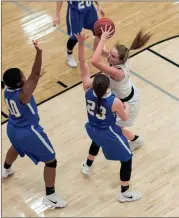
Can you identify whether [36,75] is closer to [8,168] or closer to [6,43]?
[8,168]

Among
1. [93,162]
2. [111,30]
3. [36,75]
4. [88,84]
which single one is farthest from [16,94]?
[93,162]

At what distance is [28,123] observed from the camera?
443 cm

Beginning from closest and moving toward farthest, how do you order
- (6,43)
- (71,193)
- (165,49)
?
(71,193)
(165,49)
(6,43)

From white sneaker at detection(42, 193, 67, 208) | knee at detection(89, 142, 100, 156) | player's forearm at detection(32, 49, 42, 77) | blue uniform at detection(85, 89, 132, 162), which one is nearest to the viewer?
player's forearm at detection(32, 49, 42, 77)

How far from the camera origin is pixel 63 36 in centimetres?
717

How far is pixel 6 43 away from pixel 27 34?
12.8 inches

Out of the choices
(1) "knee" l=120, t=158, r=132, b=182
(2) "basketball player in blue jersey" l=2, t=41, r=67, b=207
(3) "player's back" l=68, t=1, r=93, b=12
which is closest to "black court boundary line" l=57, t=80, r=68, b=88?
(3) "player's back" l=68, t=1, r=93, b=12

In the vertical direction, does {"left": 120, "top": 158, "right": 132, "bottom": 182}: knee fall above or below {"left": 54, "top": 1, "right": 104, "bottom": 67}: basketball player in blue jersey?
below

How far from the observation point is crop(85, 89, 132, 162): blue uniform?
4.26m

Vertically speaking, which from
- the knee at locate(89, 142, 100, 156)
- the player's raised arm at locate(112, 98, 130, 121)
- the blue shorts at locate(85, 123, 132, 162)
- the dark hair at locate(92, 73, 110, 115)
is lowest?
the knee at locate(89, 142, 100, 156)

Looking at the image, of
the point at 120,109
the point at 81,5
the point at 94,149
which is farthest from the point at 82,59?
the point at 81,5

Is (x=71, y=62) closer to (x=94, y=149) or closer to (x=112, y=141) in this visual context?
(x=94, y=149)

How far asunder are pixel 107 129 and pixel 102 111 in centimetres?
20

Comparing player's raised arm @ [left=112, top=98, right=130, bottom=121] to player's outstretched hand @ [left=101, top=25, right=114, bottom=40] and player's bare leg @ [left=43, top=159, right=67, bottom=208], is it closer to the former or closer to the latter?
player's outstretched hand @ [left=101, top=25, right=114, bottom=40]
